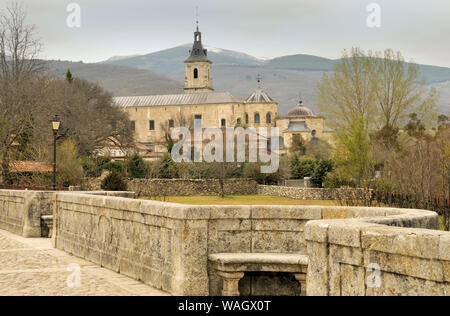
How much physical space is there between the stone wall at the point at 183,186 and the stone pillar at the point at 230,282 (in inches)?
1596

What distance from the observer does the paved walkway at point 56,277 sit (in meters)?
8.92

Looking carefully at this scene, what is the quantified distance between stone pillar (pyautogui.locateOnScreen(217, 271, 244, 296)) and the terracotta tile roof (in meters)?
31.4

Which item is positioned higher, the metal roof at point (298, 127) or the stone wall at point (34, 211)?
the metal roof at point (298, 127)

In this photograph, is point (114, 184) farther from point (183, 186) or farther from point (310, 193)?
point (310, 193)

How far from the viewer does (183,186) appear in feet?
171

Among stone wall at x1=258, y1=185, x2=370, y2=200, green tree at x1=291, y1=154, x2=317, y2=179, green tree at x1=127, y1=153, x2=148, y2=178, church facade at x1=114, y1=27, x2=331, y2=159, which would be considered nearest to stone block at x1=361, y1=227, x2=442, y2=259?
stone wall at x1=258, y1=185, x2=370, y2=200

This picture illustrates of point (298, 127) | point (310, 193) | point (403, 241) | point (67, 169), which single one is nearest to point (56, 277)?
point (403, 241)

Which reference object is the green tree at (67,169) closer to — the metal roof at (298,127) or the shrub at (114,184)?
the shrub at (114,184)

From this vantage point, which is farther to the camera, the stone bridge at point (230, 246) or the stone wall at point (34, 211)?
the stone wall at point (34, 211)

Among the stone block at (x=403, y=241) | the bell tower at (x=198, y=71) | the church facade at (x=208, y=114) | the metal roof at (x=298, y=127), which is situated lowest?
the stone block at (x=403, y=241)

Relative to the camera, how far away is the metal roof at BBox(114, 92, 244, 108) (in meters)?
122

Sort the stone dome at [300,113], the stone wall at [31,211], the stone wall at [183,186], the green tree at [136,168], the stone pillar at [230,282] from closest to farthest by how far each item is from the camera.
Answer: the stone pillar at [230,282]
the stone wall at [31,211]
the stone wall at [183,186]
the green tree at [136,168]
the stone dome at [300,113]

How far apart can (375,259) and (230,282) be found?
138 inches

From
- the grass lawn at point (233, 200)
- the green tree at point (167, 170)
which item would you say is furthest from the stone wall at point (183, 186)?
the green tree at point (167, 170)
